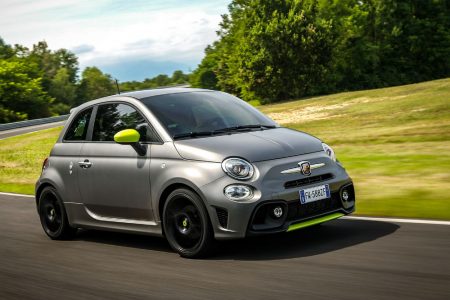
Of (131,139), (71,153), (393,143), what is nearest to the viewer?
(131,139)

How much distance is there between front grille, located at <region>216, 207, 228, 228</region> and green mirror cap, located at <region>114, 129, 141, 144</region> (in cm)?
135

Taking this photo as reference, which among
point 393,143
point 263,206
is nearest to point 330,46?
point 393,143

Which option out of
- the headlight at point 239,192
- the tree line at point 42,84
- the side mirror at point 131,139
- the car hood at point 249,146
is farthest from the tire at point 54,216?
the tree line at point 42,84

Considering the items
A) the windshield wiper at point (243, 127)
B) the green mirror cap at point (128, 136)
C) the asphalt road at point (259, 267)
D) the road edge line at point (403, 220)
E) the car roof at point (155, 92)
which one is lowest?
the road edge line at point (403, 220)

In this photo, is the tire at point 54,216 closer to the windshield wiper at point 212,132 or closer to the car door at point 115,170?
the car door at point 115,170

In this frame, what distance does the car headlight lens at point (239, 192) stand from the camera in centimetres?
599

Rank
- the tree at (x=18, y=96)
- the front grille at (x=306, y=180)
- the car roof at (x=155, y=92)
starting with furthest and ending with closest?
Result: the tree at (x=18, y=96) < the car roof at (x=155, y=92) < the front grille at (x=306, y=180)

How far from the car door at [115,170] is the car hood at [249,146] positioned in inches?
22.8

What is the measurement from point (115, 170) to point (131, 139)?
18.0 inches

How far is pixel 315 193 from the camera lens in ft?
20.5

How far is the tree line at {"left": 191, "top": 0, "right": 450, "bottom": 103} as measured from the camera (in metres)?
65.2

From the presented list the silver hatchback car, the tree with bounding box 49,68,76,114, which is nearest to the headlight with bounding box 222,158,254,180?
the silver hatchback car

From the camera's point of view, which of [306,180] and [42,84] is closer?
[306,180]

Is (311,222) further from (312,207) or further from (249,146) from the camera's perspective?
(249,146)
